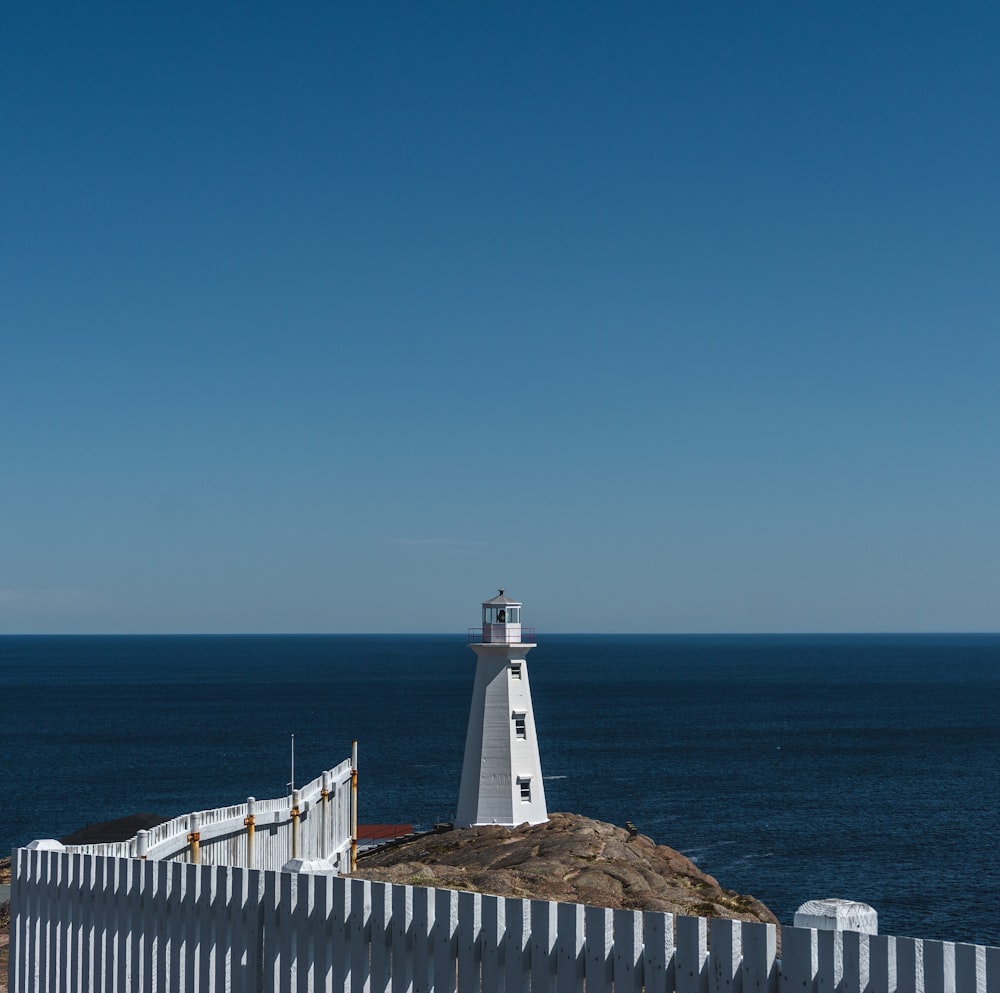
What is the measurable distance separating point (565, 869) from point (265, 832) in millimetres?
7981

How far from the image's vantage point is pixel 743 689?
6811 inches

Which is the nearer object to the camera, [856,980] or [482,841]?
[856,980]

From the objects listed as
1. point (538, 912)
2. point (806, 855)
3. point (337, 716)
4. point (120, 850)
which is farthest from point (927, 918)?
point (337, 716)

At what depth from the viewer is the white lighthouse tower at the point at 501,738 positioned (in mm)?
35719

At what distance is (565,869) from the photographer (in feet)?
72.1

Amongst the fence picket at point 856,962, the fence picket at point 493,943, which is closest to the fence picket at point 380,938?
the fence picket at point 493,943

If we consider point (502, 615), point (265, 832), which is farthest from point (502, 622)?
point (265, 832)

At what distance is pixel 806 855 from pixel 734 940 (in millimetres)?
53115

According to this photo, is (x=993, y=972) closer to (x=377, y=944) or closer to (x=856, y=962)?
(x=856, y=962)

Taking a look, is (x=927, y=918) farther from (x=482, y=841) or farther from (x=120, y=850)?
(x=120, y=850)

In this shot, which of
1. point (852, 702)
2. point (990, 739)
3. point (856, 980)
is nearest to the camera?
point (856, 980)

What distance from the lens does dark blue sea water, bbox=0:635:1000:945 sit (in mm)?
52094

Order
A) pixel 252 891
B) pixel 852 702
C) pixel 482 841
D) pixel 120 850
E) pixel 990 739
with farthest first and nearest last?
pixel 852 702
pixel 990 739
pixel 482 841
pixel 120 850
pixel 252 891

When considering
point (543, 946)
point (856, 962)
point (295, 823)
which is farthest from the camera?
point (295, 823)
